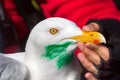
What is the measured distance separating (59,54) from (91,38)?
9cm

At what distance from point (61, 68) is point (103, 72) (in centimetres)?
10

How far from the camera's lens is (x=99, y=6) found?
1267 millimetres

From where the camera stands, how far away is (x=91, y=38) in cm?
86

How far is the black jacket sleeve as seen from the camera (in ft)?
2.98

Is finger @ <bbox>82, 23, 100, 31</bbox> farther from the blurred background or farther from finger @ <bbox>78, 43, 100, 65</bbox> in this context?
the blurred background

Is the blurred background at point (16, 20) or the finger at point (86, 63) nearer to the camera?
the finger at point (86, 63)

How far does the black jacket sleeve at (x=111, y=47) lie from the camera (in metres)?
0.91

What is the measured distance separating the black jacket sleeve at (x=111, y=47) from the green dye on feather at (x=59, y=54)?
3.3 inches

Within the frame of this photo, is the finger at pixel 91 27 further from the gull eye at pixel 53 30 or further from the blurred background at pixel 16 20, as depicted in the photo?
the blurred background at pixel 16 20

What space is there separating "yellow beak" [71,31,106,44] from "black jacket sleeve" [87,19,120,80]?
0.06 meters

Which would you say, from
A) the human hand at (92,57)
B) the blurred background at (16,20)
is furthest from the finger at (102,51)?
the blurred background at (16,20)

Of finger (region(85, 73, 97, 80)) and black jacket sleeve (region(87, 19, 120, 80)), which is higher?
black jacket sleeve (region(87, 19, 120, 80))

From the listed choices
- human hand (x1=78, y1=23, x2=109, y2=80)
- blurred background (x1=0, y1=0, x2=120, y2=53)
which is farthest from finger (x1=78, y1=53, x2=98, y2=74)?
blurred background (x1=0, y1=0, x2=120, y2=53)

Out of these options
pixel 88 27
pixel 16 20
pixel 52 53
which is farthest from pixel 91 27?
pixel 16 20
